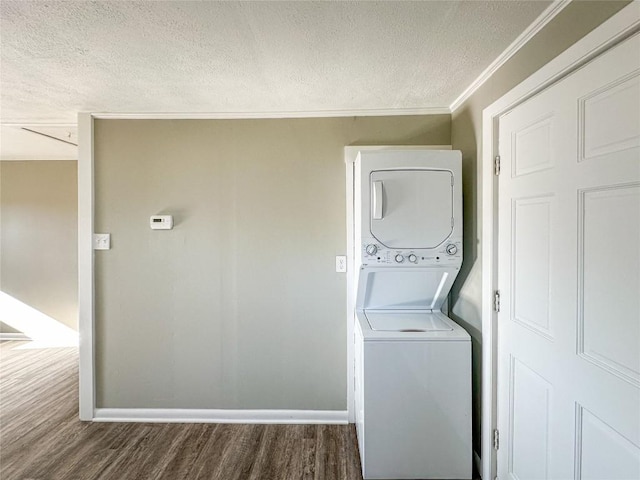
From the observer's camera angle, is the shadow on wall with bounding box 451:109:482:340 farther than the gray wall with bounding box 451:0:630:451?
Yes

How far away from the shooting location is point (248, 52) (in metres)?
1.52

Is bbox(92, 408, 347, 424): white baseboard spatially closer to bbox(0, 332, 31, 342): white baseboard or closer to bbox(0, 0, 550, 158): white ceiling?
bbox(0, 0, 550, 158): white ceiling

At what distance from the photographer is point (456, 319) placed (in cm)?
208

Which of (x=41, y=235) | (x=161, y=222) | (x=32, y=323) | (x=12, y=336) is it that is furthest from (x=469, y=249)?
(x=12, y=336)

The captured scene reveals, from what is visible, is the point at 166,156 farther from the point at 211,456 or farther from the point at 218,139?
the point at 211,456

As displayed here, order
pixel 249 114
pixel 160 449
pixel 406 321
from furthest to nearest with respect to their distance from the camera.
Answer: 1. pixel 249 114
2. pixel 160 449
3. pixel 406 321

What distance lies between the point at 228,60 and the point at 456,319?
2069mm

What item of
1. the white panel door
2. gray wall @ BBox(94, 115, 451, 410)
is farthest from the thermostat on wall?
the white panel door

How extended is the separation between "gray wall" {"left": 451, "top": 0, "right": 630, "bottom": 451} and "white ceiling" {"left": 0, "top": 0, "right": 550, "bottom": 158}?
0.32 ft

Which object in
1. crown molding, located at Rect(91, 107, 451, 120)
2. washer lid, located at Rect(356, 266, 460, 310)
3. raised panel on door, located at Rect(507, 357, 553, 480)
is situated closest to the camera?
raised panel on door, located at Rect(507, 357, 553, 480)

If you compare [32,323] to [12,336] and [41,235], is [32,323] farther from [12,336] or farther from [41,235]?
[41,235]

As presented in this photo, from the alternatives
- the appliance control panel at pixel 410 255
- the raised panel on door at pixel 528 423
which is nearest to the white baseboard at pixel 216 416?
the raised panel on door at pixel 528 423

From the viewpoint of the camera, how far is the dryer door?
182cm

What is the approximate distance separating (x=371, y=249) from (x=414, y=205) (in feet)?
1.19
